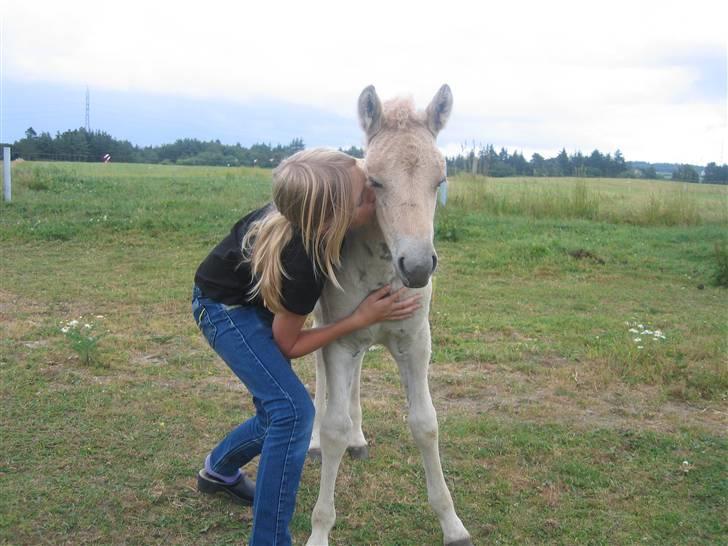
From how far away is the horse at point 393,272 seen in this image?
2.60 meters

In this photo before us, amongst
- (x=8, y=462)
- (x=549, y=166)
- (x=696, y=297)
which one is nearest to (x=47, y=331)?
(x=8, y=462)

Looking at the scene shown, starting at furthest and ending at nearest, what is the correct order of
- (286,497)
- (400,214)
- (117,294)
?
(117,294) < (286,497) < (400,214)

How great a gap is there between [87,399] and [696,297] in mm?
6922

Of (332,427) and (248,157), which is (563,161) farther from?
(332,427)

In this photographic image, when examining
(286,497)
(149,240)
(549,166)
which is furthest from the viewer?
(549,166)

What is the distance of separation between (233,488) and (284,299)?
1.38 m

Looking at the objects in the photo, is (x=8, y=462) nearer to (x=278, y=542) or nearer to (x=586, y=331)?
(x=278, y=542)

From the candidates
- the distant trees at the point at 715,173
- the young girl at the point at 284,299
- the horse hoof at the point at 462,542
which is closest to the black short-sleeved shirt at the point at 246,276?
the young girl at the point at 284,299

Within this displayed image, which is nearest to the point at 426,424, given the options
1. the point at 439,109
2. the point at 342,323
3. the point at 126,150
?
the point at 342,323

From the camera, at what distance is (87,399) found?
4.73 metres

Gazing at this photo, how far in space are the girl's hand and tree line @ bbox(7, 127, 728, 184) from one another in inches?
535

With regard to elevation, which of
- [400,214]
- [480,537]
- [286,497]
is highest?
→ [400,214]

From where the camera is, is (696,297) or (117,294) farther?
(696,297)

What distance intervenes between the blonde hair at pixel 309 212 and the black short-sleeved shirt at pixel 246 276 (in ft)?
0.09
